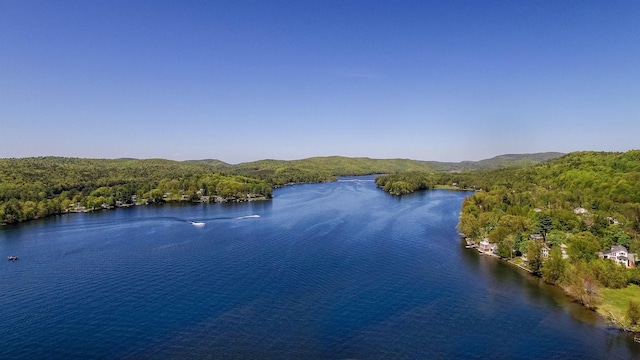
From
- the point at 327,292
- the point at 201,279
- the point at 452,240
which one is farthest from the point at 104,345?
the point at 452,240

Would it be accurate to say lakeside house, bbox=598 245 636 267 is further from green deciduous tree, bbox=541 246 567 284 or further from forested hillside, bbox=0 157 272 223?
forested hillside, bbox=0 157 272 223

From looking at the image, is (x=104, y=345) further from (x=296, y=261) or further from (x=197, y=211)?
(x=197, y=211)

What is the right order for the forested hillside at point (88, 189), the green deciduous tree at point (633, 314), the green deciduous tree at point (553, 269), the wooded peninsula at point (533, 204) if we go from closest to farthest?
the green deciduous tree at point (633, 314) → the wooded peninsula at point (533, 204) → the green deciduous tree at point (553, 269) → the forested hillside at point (88, 189)

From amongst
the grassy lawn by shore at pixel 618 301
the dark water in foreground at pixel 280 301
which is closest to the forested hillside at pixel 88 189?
the dark water in foreground at pixel 280 301

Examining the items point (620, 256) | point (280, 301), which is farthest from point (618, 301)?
point (280, 301)

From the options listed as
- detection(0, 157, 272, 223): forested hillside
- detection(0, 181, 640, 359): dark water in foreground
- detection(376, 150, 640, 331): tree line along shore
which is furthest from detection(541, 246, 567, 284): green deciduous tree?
detection(0, 157, 272, 223): forested hillside

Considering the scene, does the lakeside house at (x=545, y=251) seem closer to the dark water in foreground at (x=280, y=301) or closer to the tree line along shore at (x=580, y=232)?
the tree line along shore at (x=580, y=232)
